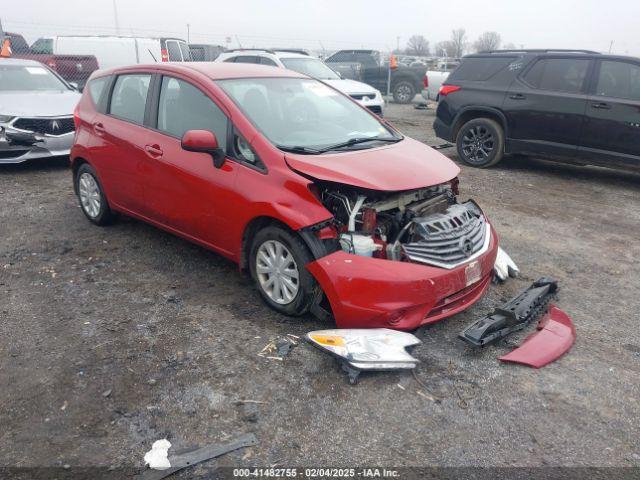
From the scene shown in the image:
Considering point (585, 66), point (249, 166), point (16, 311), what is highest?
point (585, 66)

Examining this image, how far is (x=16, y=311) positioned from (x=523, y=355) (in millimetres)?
3522

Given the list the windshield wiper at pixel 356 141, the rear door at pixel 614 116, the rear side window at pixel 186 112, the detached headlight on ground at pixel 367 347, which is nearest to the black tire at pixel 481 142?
the rear door at pixel 614 116

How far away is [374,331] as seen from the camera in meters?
3.29

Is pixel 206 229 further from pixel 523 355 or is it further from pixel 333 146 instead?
pixel 523 355

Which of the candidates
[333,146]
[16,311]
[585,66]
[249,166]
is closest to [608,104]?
[585,66]

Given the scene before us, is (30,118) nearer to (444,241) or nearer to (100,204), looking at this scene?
(100,204)

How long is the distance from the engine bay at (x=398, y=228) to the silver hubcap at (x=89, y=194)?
2931mm

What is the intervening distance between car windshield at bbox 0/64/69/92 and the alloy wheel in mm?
6730

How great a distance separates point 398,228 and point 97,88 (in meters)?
3.60

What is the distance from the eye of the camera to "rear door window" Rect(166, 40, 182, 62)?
54.3 feet

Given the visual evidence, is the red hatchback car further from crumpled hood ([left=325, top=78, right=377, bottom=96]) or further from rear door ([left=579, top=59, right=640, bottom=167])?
crumpled hood ([left=325, top=78, right=377, bottom=96])

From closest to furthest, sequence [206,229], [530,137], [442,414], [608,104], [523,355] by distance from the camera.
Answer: [442,414] < [523,355] < [206,229] < [608,104] < [530,137]

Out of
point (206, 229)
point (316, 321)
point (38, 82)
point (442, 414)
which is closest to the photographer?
point (442, 414)

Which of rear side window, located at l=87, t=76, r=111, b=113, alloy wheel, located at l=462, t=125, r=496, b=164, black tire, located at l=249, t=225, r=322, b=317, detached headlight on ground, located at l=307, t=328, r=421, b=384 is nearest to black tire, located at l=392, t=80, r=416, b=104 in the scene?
alloy wheel, located at l=462, t=125, r=496, b=164
